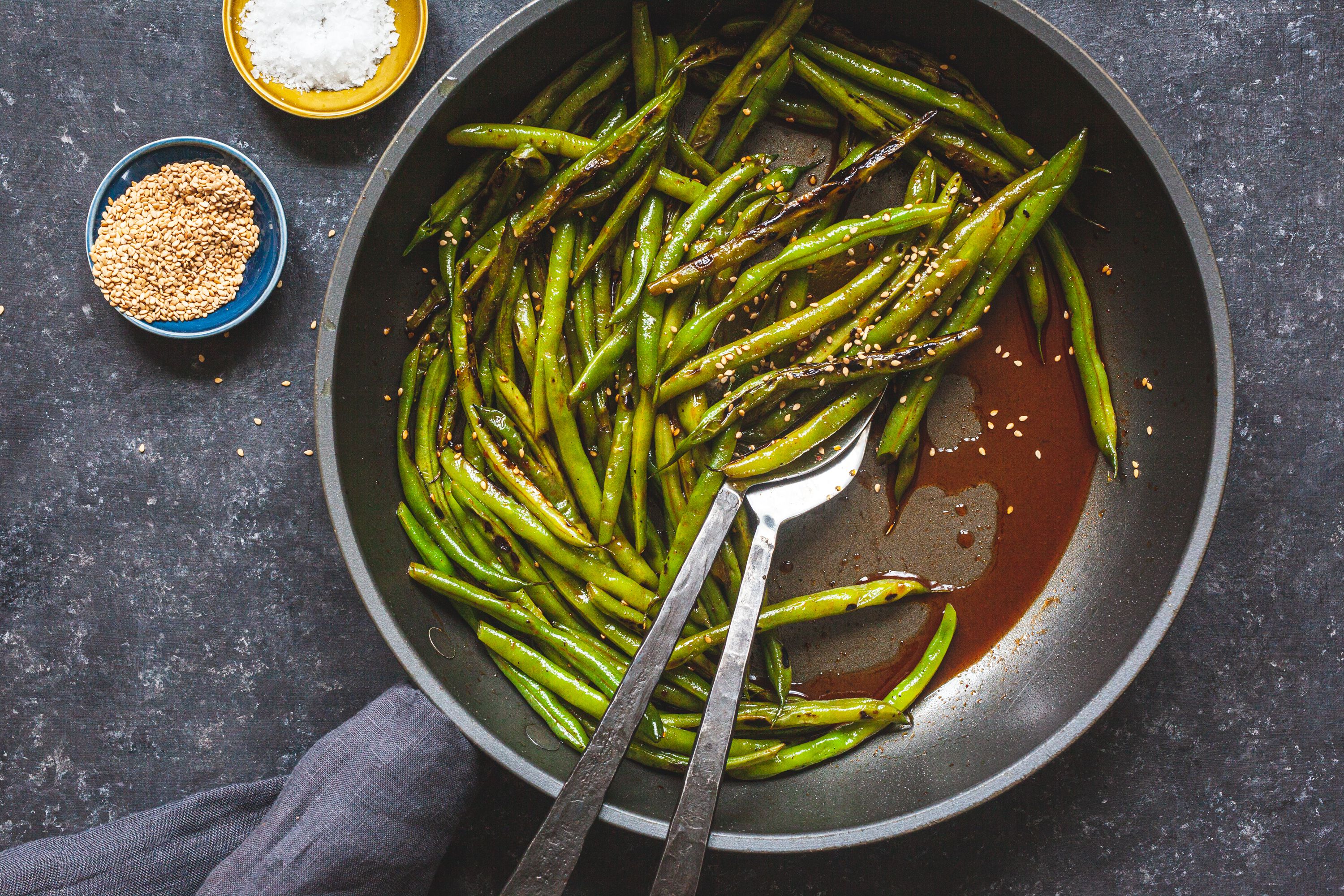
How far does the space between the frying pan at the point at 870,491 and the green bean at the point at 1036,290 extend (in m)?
0.21

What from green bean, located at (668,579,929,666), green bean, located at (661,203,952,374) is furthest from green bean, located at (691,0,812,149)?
green bean, located at (668,579,929,666)

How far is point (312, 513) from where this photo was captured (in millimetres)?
2676

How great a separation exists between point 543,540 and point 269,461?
1002mm

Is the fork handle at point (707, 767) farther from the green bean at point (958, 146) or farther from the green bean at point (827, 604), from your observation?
the green bean at point (958, 146)

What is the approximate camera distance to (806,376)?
241cm

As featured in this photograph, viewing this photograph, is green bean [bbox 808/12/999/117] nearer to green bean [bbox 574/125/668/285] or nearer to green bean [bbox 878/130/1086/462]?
green bean [bbox 878/130/1086/462]

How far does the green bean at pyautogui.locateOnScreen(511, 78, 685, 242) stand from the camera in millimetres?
2426

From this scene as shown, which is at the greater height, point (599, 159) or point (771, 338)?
point (599, 159)

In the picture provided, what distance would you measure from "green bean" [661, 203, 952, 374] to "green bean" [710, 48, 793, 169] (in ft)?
1.28

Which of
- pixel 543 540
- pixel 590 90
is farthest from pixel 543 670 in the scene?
pixel 590 90

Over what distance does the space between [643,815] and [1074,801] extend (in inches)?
59.6

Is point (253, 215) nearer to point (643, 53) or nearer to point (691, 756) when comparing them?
point (643, 53)

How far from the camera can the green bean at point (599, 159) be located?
2426 millimetres

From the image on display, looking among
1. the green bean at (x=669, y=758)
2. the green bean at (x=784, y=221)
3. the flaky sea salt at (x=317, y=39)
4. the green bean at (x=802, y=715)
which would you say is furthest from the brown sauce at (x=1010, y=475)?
the flaky sea salt at (x=317, y=39)
